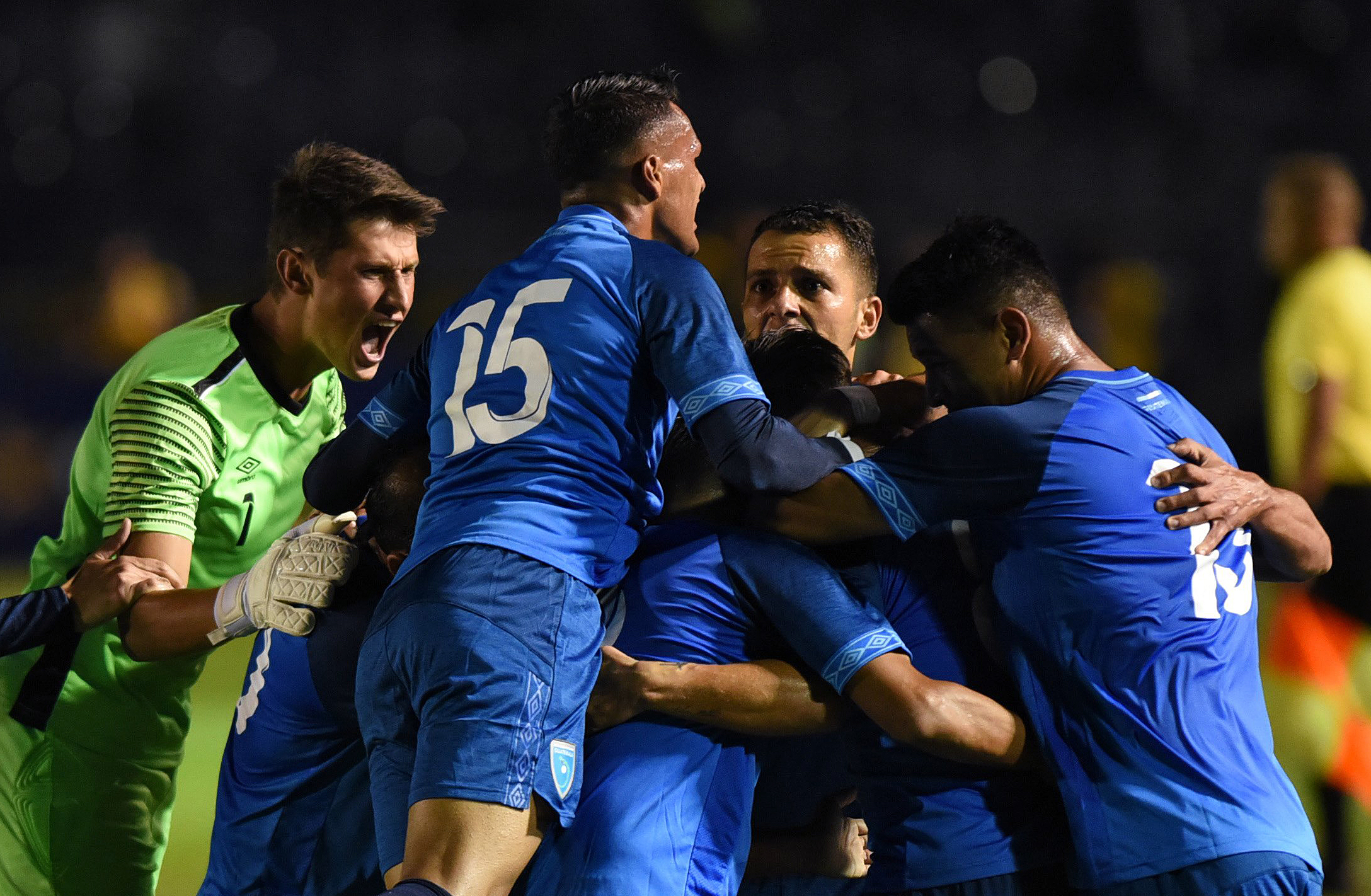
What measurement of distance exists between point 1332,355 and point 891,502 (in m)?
3.95

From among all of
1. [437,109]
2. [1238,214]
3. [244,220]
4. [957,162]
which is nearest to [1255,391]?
[1238,214]

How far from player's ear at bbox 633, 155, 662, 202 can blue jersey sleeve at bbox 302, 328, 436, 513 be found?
0.64 metres

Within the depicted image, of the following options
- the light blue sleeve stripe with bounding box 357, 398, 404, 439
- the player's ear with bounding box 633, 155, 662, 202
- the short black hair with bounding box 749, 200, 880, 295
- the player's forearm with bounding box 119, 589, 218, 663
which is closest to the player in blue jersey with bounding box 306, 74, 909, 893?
the player's ear with bounding box 633, 155, 662, 202

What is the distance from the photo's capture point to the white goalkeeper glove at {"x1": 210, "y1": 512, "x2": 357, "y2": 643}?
9.78 feet

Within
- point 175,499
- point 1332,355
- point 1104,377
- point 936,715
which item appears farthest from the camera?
point 1332,355

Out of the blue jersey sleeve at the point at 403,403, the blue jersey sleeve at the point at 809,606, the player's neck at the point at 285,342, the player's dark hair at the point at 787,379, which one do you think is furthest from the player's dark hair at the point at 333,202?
the blue jersey sleeve at the point at 809,606

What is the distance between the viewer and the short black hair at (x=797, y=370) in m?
3.23

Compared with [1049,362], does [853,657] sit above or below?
below

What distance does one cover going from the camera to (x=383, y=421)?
3281 millimetres

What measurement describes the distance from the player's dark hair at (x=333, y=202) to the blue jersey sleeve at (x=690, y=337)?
1.32 m

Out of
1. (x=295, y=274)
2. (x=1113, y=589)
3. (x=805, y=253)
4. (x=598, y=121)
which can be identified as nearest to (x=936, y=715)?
(x=1113, y=589)

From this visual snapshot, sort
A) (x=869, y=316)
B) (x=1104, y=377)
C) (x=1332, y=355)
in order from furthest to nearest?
(x=1332, y=355) → (x=869, y=316) → (x=1104, y=377)

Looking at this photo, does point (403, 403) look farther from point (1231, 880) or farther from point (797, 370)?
point (1231, 880)

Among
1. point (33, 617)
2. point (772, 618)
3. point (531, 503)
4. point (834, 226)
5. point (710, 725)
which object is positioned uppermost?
point (834, 226)
